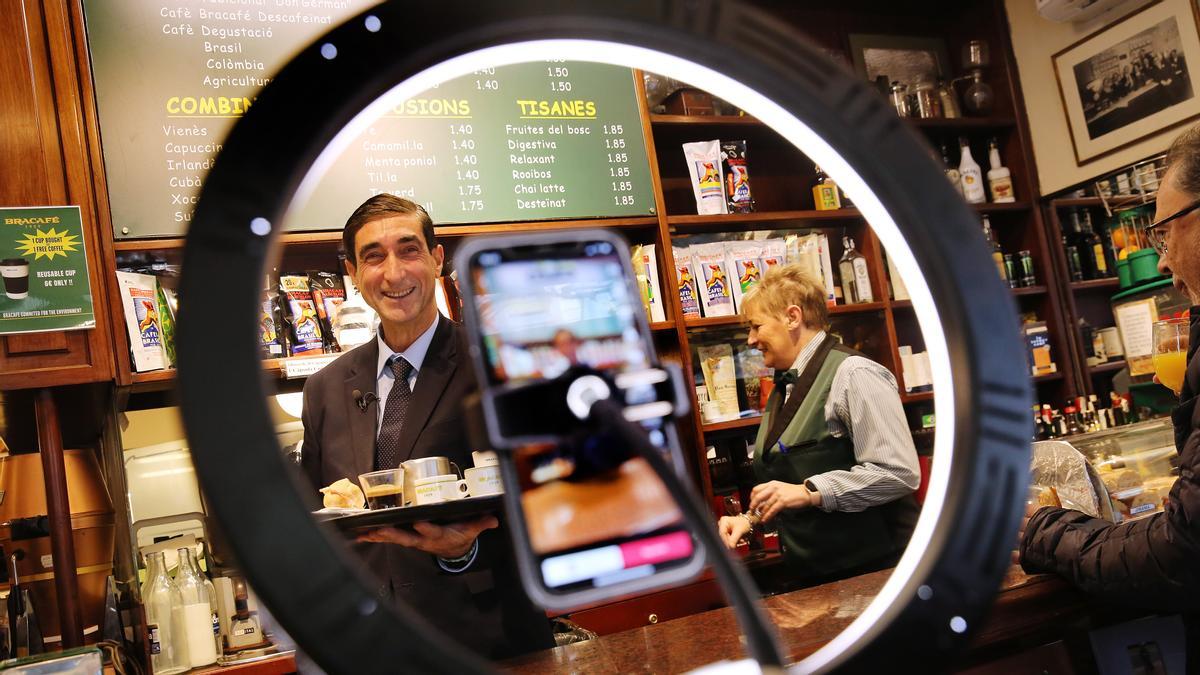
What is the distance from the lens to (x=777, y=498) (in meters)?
1.51

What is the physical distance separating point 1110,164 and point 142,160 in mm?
3471

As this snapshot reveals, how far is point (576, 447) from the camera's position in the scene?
333mm

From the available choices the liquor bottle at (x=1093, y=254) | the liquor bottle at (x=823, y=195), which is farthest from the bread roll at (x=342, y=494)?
the liquor bottle at (x=1093, y=254)

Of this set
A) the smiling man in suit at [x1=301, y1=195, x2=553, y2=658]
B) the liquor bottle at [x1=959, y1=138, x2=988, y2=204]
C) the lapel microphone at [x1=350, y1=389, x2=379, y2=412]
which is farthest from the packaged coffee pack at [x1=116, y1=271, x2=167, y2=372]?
the liquor bottle at [x1=959, y1=138, x2=988, y2=204]

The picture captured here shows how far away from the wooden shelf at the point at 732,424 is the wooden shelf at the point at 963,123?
152 cm

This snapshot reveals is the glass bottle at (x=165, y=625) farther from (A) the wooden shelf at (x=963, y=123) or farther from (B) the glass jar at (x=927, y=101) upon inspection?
(B) the glass jar at (x=927, y=101)

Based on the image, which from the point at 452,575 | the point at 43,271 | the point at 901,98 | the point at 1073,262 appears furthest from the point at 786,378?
the point at 1073,262

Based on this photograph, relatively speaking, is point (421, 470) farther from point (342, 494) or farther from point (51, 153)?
point (51, 153)

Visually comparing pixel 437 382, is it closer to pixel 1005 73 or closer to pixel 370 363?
pixel 370 363

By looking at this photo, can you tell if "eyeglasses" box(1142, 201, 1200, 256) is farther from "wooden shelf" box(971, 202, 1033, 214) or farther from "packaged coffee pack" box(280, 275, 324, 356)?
Answer: "wooden shelf" box(971, 202, 1033, 214)

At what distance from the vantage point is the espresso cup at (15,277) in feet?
7.07

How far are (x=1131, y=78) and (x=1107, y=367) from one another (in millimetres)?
1215

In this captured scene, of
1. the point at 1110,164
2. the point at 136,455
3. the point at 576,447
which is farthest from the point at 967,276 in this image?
the point at 1110,164

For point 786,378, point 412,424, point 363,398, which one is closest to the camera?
point 412,424
